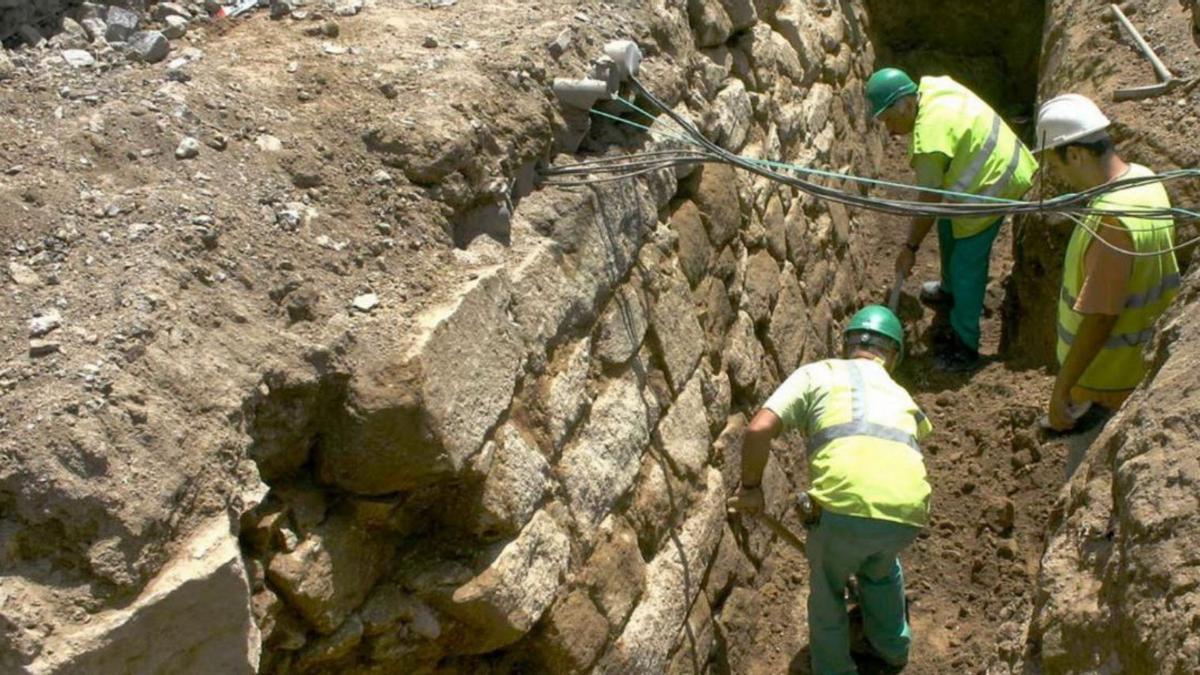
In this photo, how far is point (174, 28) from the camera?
4273mm

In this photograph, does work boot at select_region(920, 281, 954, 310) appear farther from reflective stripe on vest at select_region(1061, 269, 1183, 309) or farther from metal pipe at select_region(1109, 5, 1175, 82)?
reflective stripe on vest at select_region(1061, 269, 1183, 309)

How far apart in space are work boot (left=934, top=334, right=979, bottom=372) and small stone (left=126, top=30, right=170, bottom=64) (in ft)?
14.3

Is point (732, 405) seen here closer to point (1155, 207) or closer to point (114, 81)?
point (1155, 207)

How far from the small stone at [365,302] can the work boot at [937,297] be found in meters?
4.48

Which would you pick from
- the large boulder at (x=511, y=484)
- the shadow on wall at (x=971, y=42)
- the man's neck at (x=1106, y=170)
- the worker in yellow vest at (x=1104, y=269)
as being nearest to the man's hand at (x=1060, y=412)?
the worker in yellow vest at (x=1104, y=269)

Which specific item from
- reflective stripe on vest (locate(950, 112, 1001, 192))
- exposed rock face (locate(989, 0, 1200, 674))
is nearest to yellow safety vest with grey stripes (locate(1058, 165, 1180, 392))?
exposed rock face (locate(989, 0, 1200, 674))

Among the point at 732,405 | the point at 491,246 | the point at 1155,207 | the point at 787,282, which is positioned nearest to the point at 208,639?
the point at 491,246

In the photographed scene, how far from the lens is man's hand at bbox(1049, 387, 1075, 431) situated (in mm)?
5137

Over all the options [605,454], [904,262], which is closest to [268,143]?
[605,454]

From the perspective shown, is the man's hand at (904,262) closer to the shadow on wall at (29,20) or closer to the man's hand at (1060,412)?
the man's hand at (1060,412)

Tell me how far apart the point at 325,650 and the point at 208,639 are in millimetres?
515

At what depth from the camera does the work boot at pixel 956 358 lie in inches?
274

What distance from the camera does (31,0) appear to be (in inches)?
164

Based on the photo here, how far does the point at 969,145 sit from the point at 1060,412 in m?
1.83
